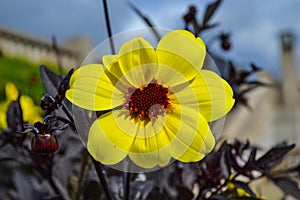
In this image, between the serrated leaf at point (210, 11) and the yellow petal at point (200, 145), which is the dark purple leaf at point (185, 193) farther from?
the serrated leaf at point (210, 11)

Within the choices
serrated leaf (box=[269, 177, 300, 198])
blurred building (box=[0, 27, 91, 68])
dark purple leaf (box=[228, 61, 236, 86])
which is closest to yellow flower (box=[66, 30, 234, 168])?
serrated leaf (box=[269, 177, 300, 198])

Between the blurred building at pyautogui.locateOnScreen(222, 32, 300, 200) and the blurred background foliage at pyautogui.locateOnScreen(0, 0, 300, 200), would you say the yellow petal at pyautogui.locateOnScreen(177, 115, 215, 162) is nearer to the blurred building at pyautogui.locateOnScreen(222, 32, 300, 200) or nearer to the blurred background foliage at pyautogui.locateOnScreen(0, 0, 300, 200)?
the blurred background foliage at pyautogui.locateOnScreen(0, 0, 300, 200)

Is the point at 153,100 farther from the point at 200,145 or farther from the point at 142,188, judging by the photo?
the point at 142,188

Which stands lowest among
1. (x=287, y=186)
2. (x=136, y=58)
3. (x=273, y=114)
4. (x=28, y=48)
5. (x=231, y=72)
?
(x=273, y=114)

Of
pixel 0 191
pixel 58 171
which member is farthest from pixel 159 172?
pixel 0 191

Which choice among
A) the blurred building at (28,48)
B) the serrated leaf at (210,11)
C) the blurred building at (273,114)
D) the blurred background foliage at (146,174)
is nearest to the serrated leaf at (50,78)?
the blurred background foliage at (146,174)

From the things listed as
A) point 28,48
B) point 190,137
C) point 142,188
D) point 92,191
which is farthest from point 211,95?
point 28,48

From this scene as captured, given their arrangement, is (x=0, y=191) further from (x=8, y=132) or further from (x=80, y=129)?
(x=80, y=129)
